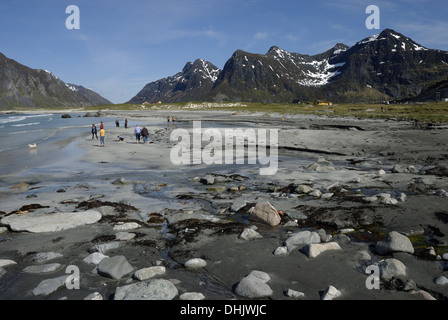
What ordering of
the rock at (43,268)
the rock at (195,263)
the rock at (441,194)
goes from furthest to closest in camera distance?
the rock at (441,194) < the rock at (195,263) < the rock at (43,268)

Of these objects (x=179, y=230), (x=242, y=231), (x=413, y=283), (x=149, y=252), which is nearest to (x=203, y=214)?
(x=179, y=230)

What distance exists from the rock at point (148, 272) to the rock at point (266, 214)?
11.9 feet

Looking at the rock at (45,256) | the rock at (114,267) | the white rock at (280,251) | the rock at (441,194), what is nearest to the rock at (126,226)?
the rock at (45,256)

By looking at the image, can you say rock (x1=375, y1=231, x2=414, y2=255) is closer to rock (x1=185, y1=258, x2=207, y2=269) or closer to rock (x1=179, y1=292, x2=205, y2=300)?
rock (x1=185, y1=258, x2=207, y2=269)

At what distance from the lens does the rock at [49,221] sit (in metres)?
8.27

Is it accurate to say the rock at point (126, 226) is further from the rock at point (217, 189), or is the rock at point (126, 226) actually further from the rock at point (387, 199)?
the rock at point (387, 199)

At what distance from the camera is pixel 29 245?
7359 millimetres

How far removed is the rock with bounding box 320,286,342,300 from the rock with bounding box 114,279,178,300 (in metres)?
2.49

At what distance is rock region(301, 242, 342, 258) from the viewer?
638 cm

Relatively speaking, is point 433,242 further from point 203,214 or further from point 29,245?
point 29,245

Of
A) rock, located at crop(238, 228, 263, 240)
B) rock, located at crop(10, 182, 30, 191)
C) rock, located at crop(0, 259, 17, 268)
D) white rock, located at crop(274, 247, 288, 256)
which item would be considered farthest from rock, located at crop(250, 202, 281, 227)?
rock, located at crop(10, 182, 30, 191)

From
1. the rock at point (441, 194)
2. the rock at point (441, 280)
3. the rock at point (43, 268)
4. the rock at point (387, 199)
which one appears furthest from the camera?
the rock at point (441, 194)

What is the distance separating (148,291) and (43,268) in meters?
2.69
